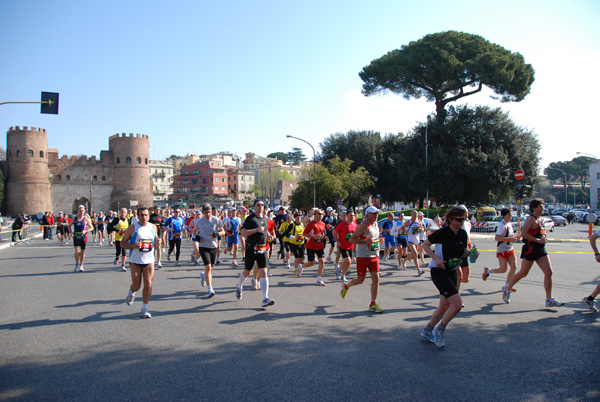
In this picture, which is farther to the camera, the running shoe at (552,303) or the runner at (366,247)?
the runner at (366,247)

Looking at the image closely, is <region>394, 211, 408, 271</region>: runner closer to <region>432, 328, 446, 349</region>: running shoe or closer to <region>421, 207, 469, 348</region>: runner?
<region>421, 207, 469, 348</region>: runner

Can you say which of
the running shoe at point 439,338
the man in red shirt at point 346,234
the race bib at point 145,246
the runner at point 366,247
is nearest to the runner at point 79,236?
the race bib at point 145,246

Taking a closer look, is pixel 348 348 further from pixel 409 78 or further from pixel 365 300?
pixel 409 78

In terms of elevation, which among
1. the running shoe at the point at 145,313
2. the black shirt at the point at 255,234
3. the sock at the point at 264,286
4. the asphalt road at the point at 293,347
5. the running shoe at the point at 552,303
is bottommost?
the asphalt road at the point at 293,347

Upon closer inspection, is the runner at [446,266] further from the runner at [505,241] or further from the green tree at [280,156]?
the green tree at [280,156]

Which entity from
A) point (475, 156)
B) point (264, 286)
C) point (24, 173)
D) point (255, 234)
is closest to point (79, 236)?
point (255, 234)

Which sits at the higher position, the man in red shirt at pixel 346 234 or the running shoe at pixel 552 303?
the man in red shirt at pixel 346 234

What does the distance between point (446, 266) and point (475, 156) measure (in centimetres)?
3394

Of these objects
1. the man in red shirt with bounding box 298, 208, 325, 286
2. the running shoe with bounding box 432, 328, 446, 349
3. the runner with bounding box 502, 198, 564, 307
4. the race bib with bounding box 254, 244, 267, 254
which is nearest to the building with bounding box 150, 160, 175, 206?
the man in red shirt with bounding box 298, 208, 325, 286

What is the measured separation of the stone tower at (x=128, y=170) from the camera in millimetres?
81875

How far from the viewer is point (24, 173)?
7338 cm

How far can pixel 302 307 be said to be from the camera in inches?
295

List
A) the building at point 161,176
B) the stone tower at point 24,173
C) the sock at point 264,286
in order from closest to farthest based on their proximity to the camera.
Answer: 1. the sock at point 264,286
2. the stone tower at point 24,173
3. the building at point 161,176

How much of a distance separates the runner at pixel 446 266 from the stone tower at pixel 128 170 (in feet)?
271
